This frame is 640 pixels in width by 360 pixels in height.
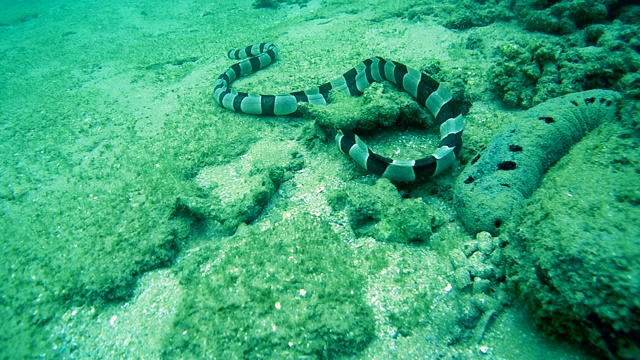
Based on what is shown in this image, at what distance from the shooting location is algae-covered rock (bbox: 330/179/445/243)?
2.31m

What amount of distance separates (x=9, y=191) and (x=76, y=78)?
12.7ft

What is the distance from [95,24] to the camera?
34.1 ft

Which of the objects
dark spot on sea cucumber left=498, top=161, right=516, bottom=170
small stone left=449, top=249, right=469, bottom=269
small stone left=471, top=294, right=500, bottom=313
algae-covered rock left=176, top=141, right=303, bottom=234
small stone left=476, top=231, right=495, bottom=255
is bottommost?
algae-covered rock left=176, top=141, right=303, bottom=234

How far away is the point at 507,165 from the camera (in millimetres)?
2434

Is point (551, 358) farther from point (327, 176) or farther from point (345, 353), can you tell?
point (327, 176)

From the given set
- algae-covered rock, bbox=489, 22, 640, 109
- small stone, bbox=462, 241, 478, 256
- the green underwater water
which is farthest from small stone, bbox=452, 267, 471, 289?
algae-covered rock, bbox=489, 22, 640, 109

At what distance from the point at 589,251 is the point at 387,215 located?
1232 millimetres

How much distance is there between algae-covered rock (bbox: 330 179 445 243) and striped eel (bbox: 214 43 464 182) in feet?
0.93

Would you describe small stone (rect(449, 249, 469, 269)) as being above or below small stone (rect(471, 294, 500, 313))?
above

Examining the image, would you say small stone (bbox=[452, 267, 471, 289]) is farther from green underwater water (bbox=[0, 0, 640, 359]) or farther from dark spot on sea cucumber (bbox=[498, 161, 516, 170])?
dark spot on sea cucumber (bbox=[498, 161, 516, 170])

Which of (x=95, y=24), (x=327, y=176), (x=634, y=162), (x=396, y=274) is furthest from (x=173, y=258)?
(x=95, y=24)

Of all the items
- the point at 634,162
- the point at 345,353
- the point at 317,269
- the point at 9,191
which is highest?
the point at 634,162

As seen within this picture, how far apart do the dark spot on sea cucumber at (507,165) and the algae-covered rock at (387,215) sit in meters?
0.60

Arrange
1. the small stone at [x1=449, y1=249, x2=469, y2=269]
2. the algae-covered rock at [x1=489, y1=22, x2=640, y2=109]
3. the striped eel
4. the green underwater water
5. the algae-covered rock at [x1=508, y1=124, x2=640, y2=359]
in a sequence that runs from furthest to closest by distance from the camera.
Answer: the algae-covered rock at [x1=489, y1=22, x2=640, y2=109] → the striped eel → the small stone at [x1=449, y1=249, x2=469, y2=269] → the green underwater water → the algae-covered rock at [x1=508, y1=124, x2=640, y2=359]
